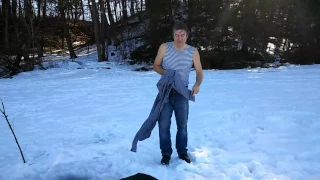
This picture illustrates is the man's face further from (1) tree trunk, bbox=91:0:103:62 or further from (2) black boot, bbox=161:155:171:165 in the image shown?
(1) tree trunk, bbox=91:0:103:62

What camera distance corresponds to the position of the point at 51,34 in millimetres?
30547

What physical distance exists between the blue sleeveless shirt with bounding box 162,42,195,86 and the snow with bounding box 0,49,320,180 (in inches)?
46.1

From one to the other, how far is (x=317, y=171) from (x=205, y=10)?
56.6ft

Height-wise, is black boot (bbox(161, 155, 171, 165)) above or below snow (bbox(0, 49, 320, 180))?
above

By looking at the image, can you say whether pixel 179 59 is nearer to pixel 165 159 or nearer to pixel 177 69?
pixel 177 69

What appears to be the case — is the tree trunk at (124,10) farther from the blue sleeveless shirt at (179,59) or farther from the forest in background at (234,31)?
the blue sleeveless shirt at (179,59)

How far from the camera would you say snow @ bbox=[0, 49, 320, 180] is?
3893 mm

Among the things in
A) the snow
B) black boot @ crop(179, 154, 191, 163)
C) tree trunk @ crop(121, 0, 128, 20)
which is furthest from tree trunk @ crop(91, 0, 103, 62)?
black boot @ crop(179, 154, 191, 163)

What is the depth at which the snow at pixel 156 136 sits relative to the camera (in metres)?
3.89

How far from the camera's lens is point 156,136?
515cm

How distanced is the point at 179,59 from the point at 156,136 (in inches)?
72.7

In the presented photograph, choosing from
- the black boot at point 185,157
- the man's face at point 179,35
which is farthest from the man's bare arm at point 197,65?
the black boot at point 185,157

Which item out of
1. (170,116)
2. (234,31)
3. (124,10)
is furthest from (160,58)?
(124,10)

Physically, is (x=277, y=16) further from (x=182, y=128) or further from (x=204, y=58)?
(x=182, y=128)
